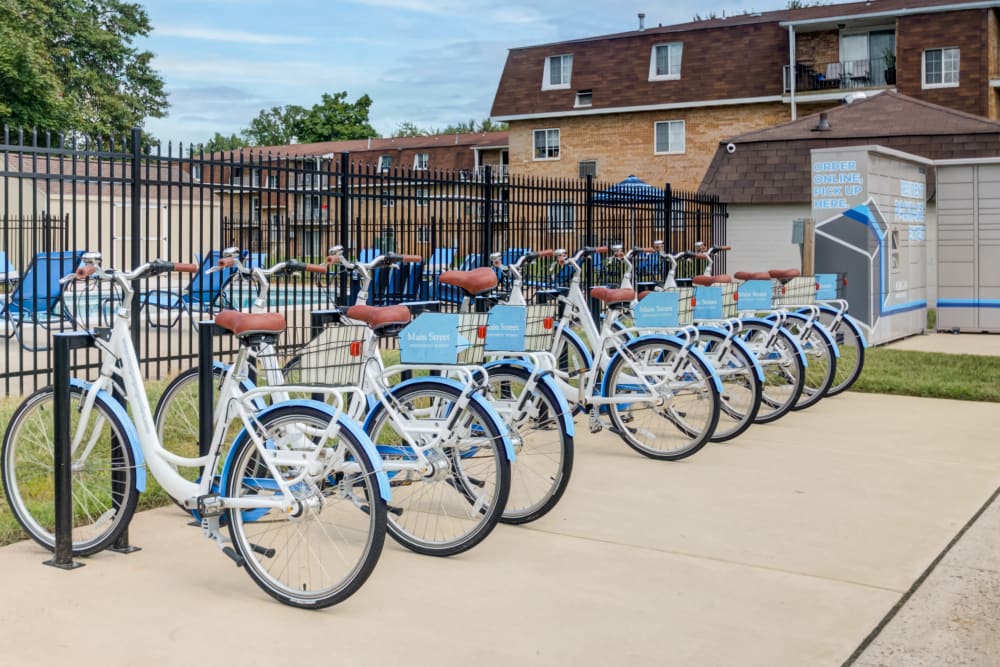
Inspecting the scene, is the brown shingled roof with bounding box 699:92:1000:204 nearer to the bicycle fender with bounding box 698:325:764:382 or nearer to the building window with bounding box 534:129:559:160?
the bicycle fender with bounding box 698:325:764:382

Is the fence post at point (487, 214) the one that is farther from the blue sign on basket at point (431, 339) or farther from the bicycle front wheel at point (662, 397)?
the blue sign on basket at point (431, 339)

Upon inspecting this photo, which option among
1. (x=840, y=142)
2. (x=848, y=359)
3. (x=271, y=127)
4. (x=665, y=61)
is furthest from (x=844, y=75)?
(x=271, y=127)

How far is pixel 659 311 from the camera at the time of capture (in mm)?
7262

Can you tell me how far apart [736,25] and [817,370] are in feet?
99.8

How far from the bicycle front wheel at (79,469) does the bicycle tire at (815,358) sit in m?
5.80

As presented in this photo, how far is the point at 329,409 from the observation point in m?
4.24

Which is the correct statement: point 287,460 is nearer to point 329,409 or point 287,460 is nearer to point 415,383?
point 329,409

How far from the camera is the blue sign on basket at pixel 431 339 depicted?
521 cm

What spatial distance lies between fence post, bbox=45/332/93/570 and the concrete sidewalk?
0.48 feet

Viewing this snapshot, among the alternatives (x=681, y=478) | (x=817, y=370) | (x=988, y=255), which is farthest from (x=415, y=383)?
(x=988, y=255)

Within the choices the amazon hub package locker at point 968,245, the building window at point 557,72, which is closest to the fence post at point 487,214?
the amazon hub package locker at point 968,245

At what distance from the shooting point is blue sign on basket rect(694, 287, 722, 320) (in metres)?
7.78

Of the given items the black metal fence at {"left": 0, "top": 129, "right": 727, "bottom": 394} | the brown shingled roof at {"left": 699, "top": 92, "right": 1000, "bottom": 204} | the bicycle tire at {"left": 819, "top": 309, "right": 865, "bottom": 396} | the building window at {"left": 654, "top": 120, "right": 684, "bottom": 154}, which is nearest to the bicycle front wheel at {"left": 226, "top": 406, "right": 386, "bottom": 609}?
the black metal fence at {"left": 0, "top": 129, "right": 727, "bottom": 394}

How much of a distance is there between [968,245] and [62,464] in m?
14.9
